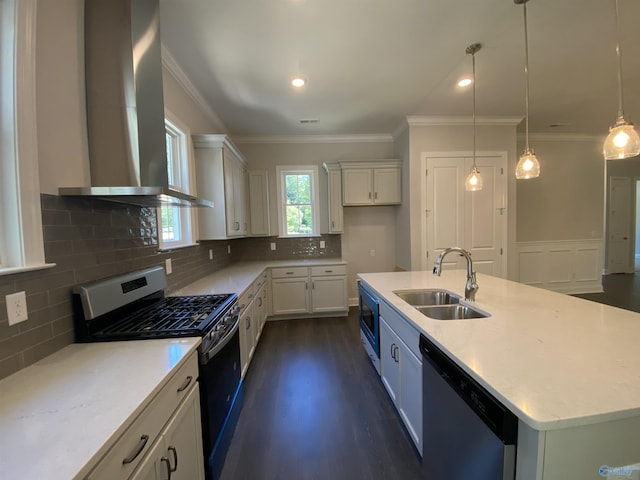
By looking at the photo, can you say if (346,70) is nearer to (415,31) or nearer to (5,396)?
(415,31)

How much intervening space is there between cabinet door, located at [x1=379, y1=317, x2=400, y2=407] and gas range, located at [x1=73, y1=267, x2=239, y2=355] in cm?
113

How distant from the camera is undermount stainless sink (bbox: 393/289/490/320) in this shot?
1.73 m

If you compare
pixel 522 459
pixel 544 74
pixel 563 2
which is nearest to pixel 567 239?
pixel 544 74

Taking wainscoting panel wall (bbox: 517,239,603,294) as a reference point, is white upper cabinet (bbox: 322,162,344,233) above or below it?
above

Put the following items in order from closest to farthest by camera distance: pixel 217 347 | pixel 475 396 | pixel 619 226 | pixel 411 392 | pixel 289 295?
1. pixel 475 396
2. pixel 217 347
3. pixel 411 392
4. pixel 289 295
5. pixel 619 226

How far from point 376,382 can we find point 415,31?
2.92 m

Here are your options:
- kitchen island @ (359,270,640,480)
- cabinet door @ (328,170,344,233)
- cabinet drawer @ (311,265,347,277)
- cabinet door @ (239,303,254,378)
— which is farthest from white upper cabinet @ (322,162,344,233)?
kitchen island @ (359,270,640,480)

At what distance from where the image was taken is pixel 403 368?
1.68 metres

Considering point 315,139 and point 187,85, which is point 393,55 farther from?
point 315,139

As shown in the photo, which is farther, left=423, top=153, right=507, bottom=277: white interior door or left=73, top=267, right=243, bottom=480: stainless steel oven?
left=423, top=153, right=507, bottom=277: white interior door

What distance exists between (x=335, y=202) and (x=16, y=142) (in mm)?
3437

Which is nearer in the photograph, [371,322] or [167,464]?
[167,464]

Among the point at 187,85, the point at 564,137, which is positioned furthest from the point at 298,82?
the point at 564,137

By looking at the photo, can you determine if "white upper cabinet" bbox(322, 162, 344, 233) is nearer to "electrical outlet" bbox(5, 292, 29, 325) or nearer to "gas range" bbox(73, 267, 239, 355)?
"gas range" bbox(73, 267, 239, 355)
